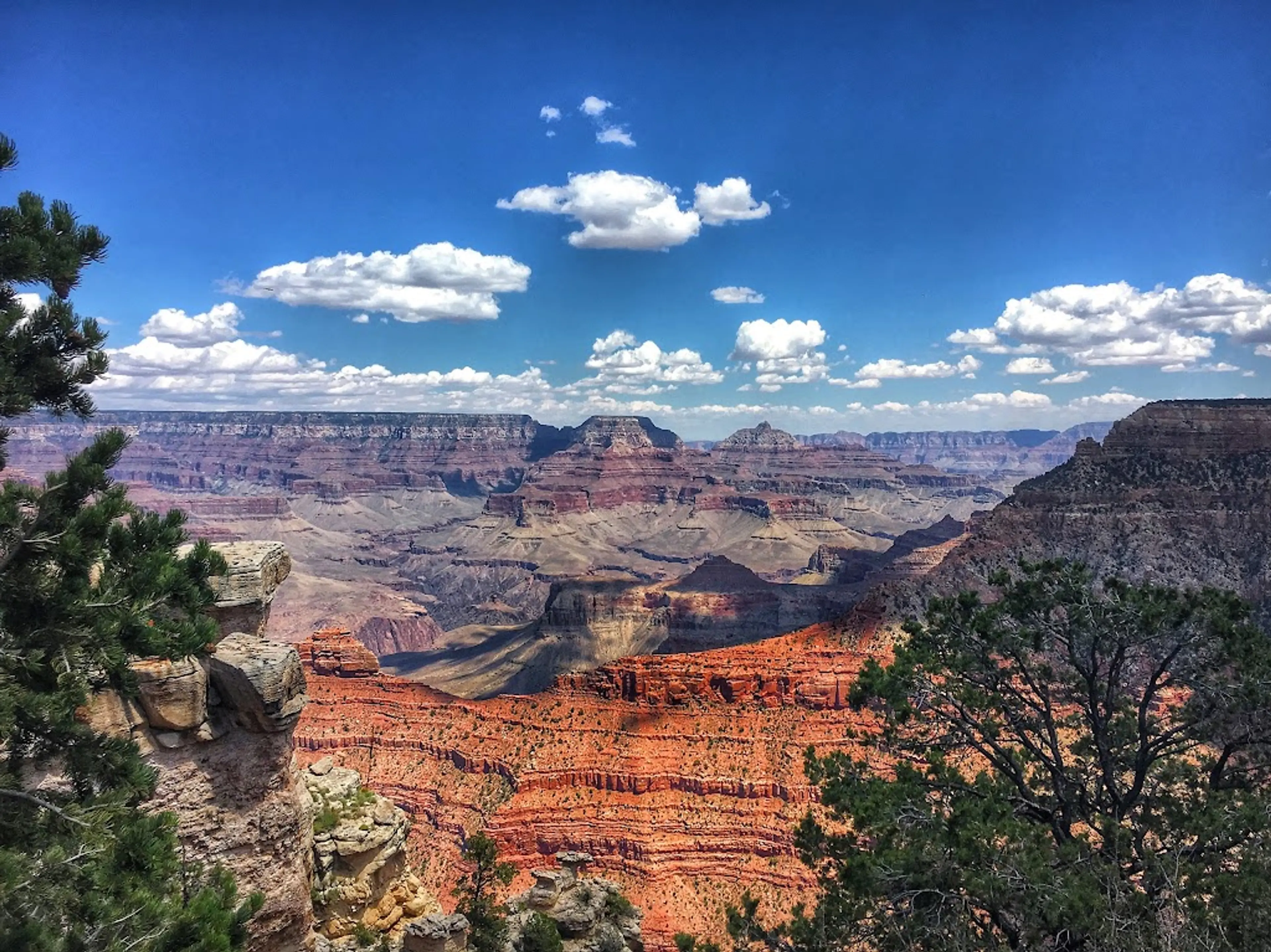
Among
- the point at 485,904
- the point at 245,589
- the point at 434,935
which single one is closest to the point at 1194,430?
the point at 485,904

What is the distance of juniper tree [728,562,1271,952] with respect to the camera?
11.9 metres

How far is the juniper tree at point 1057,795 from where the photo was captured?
11.9 m

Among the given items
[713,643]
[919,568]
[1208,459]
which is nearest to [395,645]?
[713,643]

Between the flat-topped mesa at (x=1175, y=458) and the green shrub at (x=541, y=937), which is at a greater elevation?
the flat-topped mesa at (x=1175, y=458)

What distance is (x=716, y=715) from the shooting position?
53625 millimetres

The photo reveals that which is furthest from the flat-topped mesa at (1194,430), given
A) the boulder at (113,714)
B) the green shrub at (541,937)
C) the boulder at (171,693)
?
the boulder at (113,714)

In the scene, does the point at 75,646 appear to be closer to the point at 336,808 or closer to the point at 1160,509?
the point at 336,808

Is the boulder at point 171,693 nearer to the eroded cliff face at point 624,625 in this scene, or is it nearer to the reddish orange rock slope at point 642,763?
the reddish orange rock slope at point 642,763

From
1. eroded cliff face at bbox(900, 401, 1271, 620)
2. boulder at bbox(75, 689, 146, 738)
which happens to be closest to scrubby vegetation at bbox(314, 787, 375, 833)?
boulder at bbox(75, 689, 146, 738)

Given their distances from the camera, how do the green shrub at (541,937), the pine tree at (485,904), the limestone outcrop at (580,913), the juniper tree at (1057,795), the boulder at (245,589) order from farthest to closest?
the limestone outcrop at (580,913)
the pine tree at (485,904)
the green shrub at (541,937)
the boulder at (245,589)
the juniper tree at (1057,795)

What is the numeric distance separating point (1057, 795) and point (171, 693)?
16.6 metres

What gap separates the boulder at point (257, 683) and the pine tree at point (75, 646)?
1.85 metres

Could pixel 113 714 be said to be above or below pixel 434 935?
above

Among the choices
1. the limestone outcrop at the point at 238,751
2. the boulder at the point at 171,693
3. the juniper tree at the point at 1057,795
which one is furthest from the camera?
the juniper tree at the point at 1057,795
